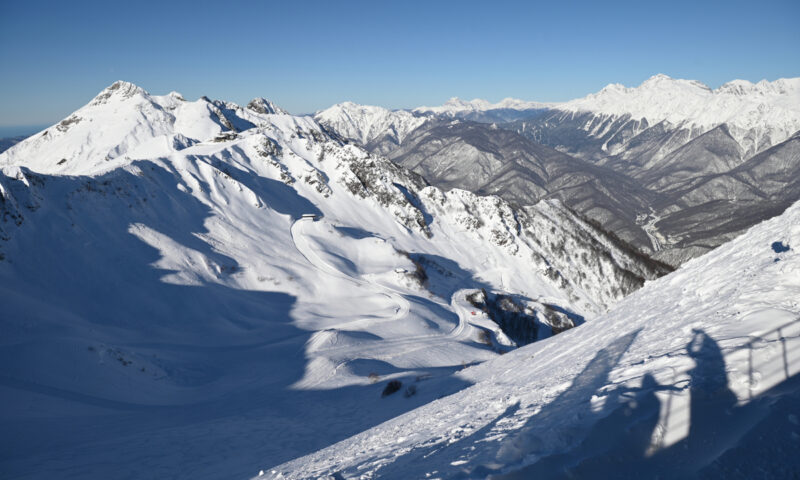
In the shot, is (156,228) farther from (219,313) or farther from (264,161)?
(264,161)

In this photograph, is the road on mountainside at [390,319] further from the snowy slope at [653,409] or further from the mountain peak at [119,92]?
the mountain peak at [119,92]

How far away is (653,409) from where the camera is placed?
6.11 m

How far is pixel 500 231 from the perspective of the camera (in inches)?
4151

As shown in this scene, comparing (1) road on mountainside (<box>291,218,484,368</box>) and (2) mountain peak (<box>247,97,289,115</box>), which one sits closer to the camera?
(1) road on mountainside (<box>291,218,484,368</box>)

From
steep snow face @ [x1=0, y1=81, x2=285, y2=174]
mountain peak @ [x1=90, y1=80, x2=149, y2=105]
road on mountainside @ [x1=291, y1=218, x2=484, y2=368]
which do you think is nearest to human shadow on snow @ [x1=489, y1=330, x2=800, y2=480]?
road on mountainside @ [x1=291, y1=218, x2=484, y2=368]

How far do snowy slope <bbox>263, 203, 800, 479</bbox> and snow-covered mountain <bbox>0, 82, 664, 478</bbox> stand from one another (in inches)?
397

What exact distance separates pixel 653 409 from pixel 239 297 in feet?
160

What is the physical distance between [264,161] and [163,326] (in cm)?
5956

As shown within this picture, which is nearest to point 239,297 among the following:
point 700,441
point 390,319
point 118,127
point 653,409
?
point 390,319

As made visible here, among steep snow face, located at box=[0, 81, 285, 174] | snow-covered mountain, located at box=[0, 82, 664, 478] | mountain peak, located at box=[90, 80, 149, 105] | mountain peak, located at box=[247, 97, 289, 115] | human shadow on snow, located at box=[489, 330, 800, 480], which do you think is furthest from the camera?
mountain peak, located at box=[247, 97, 289, 115]

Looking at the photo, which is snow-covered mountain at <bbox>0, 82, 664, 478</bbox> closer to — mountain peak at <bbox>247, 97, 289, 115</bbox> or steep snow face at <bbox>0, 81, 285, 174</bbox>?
steep snow face at <bbox>0, 81, 285, 174</bbox>

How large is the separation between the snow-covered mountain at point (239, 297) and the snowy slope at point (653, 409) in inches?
397

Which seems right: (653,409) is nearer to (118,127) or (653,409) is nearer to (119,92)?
(118,127)

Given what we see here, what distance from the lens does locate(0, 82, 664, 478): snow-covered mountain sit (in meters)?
21.1
